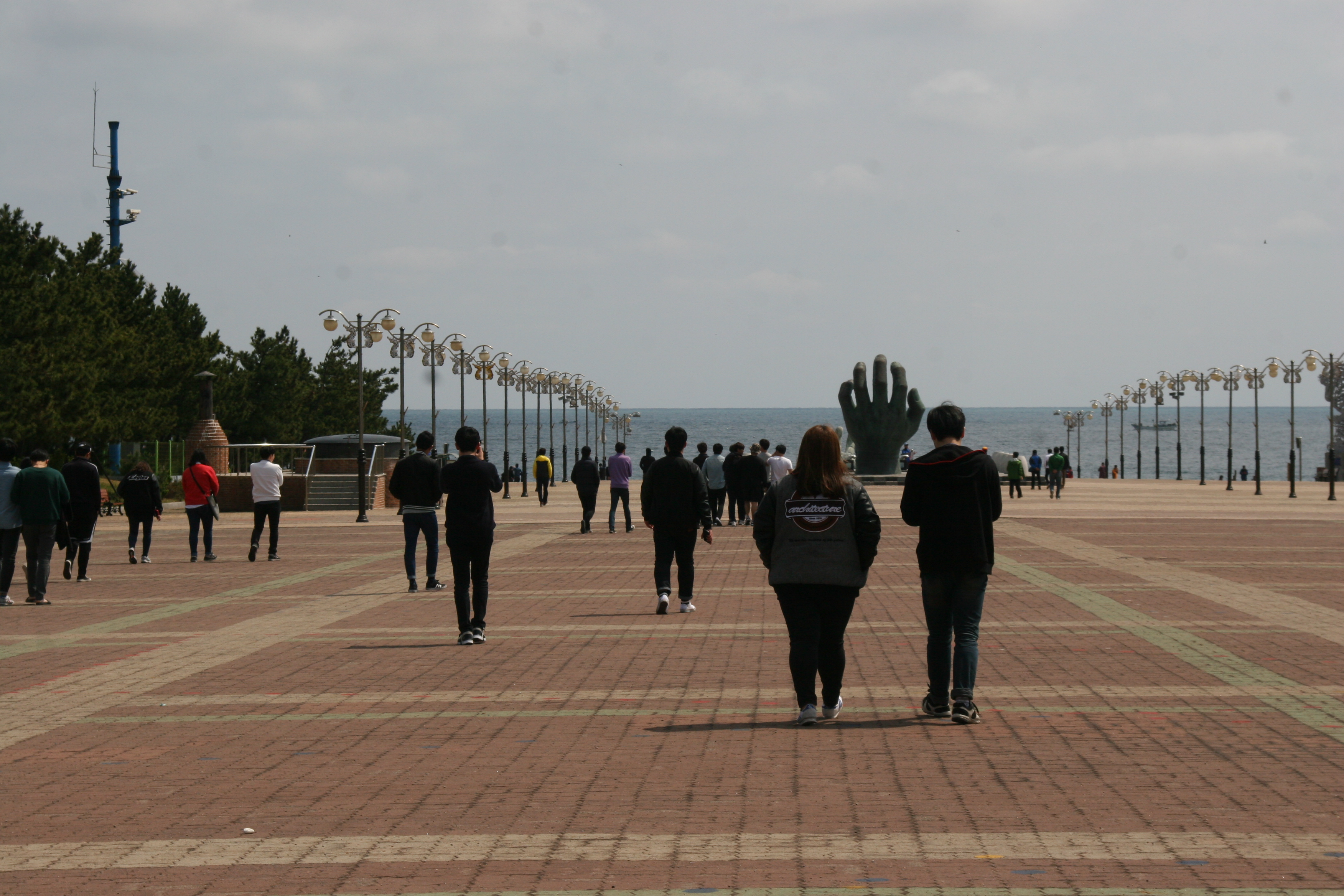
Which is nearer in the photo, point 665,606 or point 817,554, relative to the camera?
point 817,554

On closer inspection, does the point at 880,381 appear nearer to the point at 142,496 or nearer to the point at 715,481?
the point at 715,481

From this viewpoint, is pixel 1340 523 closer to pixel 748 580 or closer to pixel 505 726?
pixel 748 580

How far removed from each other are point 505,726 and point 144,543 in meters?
14.7

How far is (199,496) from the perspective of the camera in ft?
71.9

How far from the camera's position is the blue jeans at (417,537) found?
53.2 feet

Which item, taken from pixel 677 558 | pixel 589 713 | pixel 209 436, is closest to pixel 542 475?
pixel 209 436

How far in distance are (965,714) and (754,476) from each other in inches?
784

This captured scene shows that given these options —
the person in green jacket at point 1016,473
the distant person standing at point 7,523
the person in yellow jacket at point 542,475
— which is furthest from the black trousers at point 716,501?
the person in green jacket at point 1016,473

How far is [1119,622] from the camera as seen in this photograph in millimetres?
12789

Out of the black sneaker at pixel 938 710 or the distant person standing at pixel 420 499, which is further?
the distant person standing at pixel 420 499

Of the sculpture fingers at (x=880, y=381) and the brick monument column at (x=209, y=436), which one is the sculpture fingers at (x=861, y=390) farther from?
the brick monument column at (x=209, y=436)

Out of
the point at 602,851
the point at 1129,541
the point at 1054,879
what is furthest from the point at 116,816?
the point at 1129,541

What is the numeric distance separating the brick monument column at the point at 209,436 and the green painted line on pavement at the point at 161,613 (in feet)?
73.3

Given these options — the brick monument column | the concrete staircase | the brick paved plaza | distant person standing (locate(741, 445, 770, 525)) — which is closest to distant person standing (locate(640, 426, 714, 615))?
the brick paved plaza
